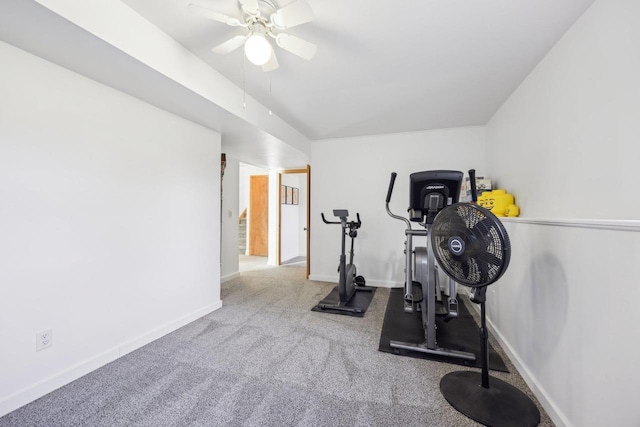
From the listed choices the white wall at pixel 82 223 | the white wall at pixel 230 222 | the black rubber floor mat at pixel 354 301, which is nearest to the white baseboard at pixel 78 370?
the white wall at pixel 82 223

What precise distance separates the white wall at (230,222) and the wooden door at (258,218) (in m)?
2.19

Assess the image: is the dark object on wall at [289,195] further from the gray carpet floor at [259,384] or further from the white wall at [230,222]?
the gray carpet floor at [259,384]

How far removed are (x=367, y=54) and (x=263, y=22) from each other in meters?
0.87

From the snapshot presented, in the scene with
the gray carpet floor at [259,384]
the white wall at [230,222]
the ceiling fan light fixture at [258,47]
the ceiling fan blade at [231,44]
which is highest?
the ceiling fan blade at [231,44]

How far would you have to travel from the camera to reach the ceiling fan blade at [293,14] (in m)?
1.39

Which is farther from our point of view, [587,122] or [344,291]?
[344,291]

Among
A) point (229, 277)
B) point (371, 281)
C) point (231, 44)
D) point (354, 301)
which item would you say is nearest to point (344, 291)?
point (354, 301)

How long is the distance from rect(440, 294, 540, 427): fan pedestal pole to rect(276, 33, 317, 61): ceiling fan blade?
73.3 inches

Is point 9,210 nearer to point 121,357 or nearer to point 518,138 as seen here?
point 121,357

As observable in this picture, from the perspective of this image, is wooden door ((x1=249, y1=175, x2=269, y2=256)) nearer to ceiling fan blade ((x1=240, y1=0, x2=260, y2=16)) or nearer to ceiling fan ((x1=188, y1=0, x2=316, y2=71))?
ceiling fan ((x1=188, y1=0, x2=316, y2=71))

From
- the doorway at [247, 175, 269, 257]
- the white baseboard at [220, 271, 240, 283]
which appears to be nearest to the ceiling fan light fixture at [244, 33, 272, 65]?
the white baseboard at [220, 271, 240, 283]

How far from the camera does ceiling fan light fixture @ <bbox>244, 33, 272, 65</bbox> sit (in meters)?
1.61

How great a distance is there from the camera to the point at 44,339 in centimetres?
177

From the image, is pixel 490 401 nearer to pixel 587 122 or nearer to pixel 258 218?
pixel 587 122
